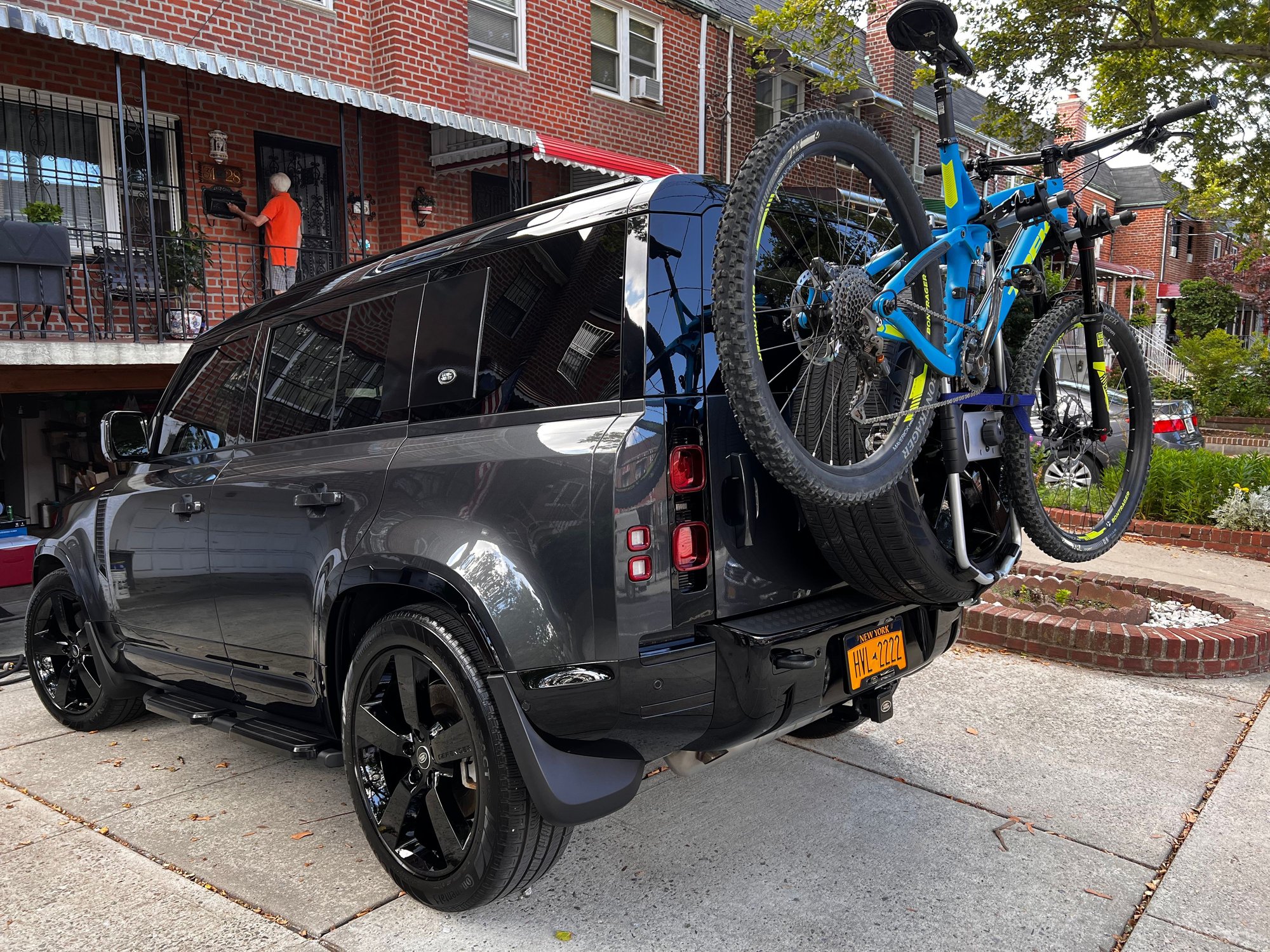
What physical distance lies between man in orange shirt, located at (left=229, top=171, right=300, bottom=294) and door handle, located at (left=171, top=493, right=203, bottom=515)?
679 centimetres

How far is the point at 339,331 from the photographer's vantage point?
3.26 m

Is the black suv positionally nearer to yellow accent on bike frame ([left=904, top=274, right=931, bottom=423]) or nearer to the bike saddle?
yellow accent on bike frame ([left=904, top=274, right=931, bottom=423])

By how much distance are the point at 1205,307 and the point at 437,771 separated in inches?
1604

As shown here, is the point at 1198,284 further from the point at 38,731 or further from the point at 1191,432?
the point at 38,731

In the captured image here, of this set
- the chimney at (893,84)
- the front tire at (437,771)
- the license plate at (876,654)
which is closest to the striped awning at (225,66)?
the front tire at (437,771)

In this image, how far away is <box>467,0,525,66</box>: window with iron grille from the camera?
12.3 meters

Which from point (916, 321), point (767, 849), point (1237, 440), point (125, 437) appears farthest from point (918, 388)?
point (1237, 440)

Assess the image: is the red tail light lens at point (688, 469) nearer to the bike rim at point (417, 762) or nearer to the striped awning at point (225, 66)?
the bike rim at point (417, 762)

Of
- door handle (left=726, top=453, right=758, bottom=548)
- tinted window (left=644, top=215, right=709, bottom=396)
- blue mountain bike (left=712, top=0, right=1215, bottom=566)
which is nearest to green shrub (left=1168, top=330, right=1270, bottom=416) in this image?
blue mountain bike (left=712, top=0, right=1215, bottom=566)

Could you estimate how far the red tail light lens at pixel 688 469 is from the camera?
93.9 inches

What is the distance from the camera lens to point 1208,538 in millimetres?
8031

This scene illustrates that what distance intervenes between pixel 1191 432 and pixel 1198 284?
97.2ft

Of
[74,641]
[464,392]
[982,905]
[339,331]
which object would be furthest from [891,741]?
[74,641]

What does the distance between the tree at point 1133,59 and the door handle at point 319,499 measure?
30.7 ft
